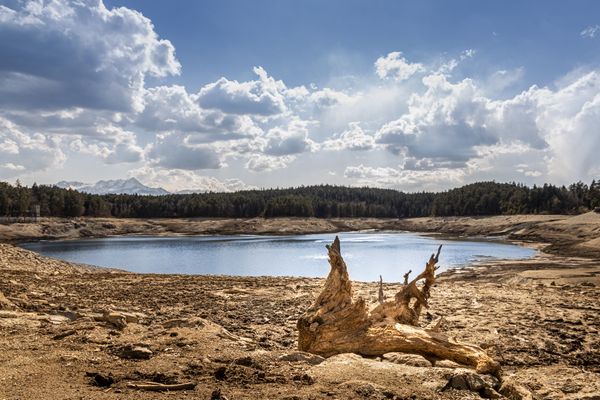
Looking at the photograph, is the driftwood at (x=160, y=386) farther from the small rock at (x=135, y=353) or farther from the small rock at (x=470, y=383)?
the small rock at (x=470, y=383)

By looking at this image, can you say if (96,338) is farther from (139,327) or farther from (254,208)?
(254,208)

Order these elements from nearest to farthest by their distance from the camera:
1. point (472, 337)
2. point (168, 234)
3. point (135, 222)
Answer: point (472, 337) < point (168, 234) < point (135, 222)

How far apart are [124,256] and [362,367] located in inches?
2429

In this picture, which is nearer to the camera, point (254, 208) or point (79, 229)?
point (79, 229)

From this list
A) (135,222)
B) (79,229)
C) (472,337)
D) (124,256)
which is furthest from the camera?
(135,222)

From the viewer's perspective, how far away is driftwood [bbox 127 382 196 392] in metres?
7.34

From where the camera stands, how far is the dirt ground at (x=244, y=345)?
759cm

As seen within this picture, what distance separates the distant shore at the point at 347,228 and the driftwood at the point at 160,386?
203 feet

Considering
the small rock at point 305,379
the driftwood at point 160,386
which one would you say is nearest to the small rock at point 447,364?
the small rock at point 305,379

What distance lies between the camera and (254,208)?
16525 cm

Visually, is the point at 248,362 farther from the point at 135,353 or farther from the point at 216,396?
the point at 135,353

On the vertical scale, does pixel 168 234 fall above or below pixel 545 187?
below

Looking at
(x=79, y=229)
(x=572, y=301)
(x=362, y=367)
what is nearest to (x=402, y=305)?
(x=362, y=367)

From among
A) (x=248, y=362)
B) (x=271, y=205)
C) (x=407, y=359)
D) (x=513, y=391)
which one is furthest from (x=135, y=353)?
(x=271, y=205)
